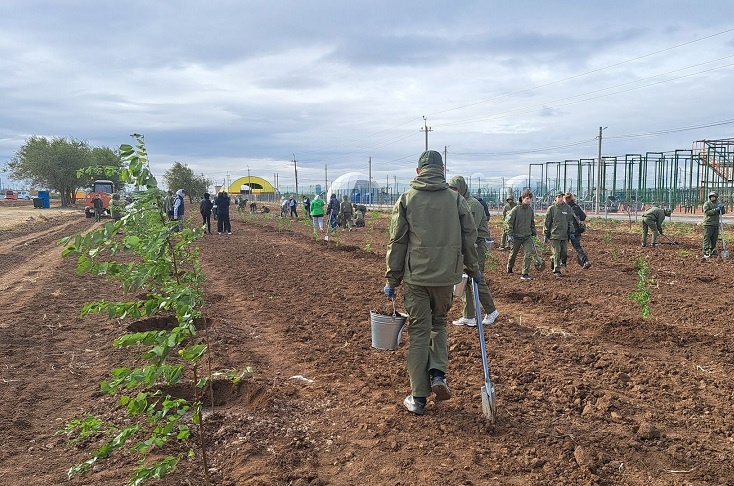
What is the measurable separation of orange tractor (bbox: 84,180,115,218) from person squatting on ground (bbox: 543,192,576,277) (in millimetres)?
27353

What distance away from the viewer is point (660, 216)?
14570 millimetres

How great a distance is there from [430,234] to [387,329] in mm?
805

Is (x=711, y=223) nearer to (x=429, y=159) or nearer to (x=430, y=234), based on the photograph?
(x=429, y=159)

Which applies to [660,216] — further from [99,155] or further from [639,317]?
[99,155]

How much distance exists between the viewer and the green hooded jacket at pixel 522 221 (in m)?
9.03

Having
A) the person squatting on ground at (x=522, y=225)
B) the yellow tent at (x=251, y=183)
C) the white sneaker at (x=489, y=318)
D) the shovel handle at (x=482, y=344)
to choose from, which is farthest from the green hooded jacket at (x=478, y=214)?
the yellow tent at (x=251, y=183)

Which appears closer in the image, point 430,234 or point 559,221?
point 430,234

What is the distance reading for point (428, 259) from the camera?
3.82 m

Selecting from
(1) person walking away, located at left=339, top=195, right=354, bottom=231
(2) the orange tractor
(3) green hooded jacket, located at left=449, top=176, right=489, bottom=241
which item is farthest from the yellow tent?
(3) green hooded jacket, located at left=449, top=176, right=489, bottom=241

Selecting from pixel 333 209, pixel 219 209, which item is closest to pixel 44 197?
pixel 219 209

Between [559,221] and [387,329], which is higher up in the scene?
[559,221]

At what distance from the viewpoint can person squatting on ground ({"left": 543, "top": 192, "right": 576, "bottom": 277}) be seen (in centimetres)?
992

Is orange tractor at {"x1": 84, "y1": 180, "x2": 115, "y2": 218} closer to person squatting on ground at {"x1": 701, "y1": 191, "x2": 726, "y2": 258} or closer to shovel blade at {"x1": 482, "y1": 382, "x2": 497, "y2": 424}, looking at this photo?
person squatting on ground at {"x1": 701, "y1": 191, "x2": 726, "y2": 258}

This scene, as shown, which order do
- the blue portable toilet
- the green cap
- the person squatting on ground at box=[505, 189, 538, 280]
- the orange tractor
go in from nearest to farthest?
the green cap, the person squatting on ground at box=[505, 189, 538, 280], the orange tractor, the blue portable toilet
